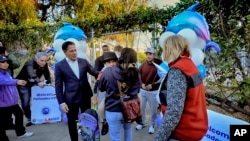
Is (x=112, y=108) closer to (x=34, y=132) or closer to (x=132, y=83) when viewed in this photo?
(x=132, y=83)

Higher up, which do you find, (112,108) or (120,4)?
(120,4)

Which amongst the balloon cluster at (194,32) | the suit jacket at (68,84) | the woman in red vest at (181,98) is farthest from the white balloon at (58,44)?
the woman in red vest at (181,98)

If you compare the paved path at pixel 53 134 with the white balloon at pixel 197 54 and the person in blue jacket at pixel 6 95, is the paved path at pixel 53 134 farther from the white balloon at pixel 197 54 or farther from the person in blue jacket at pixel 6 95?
the white balloon at pixel 197 54

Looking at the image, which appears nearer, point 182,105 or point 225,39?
point 182,105

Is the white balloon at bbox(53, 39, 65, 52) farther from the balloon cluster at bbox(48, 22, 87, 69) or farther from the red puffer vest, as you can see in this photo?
the red puffer vest

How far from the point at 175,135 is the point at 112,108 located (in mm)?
1405

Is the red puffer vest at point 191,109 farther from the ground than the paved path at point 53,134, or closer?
farther from the ground

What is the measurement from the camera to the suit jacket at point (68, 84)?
4.13m

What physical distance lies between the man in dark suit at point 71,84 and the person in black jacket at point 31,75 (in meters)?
1.94

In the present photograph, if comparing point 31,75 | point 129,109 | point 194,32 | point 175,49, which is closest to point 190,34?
point 194,32

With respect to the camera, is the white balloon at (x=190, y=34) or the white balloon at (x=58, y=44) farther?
the white balloon at (x=58, y=44)

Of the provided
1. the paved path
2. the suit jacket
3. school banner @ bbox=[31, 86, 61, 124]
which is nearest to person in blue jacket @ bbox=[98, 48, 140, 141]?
the suit jacket

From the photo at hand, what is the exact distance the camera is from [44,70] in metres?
6.35

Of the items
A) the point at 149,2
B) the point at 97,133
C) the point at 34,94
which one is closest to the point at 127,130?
the point at 97,133
